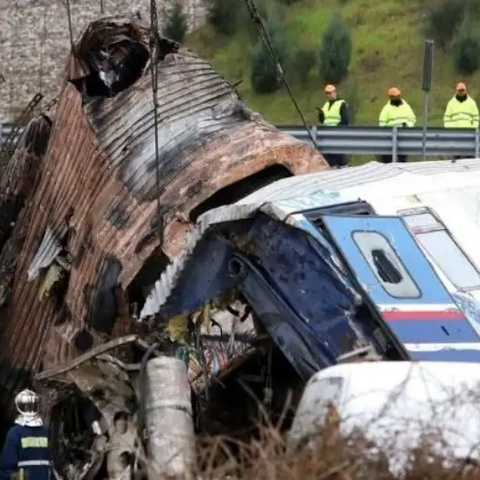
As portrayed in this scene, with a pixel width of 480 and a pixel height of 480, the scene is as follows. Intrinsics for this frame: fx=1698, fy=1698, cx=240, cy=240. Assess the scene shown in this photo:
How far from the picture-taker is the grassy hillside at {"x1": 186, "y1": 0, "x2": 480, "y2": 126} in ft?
105

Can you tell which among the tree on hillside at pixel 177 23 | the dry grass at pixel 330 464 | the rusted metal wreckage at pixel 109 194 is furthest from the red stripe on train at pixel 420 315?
the tree on hillside at pixel 177 23

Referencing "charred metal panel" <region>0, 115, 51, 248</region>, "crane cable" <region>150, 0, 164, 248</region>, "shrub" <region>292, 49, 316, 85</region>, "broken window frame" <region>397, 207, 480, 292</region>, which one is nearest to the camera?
"broken window frame" <region>397, 207, 480, 292</region>

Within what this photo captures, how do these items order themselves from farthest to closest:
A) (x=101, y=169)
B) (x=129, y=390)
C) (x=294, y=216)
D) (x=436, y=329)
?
(x=101, y=169)
(x=129, y=390)
(x=294, y=216)
(x=436, y=329)

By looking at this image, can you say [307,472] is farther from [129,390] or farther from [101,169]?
[101,169]

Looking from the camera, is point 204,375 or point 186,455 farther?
point 204,375

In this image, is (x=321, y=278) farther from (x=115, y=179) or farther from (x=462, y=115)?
(x=462, y=115)

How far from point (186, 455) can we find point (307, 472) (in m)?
1.86

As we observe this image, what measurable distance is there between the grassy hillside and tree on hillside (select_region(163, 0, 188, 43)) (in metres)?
0.38

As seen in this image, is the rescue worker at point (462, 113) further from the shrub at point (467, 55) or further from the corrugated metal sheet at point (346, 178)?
the shrub at point (467, 55)

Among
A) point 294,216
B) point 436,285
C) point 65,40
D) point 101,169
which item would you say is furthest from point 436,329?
point 65,40

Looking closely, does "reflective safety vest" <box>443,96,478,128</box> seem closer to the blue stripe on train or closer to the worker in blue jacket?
the worker in blue jacket

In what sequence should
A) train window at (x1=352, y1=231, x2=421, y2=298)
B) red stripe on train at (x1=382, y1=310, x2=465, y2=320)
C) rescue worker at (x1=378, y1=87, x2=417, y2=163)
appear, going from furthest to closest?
rescue worker at (x1=378, y1=87, x2=417, y2=163) → train window at (x1=352, y1=231, x2=421, y2=298) → red stripe on train at (x1=382, y1=310, x2=465, y2=320)

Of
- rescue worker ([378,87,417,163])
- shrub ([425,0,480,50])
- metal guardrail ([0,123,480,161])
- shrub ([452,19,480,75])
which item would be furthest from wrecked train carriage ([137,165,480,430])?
shrub ([425,0,480,50])

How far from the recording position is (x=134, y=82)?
12953 millimetres
